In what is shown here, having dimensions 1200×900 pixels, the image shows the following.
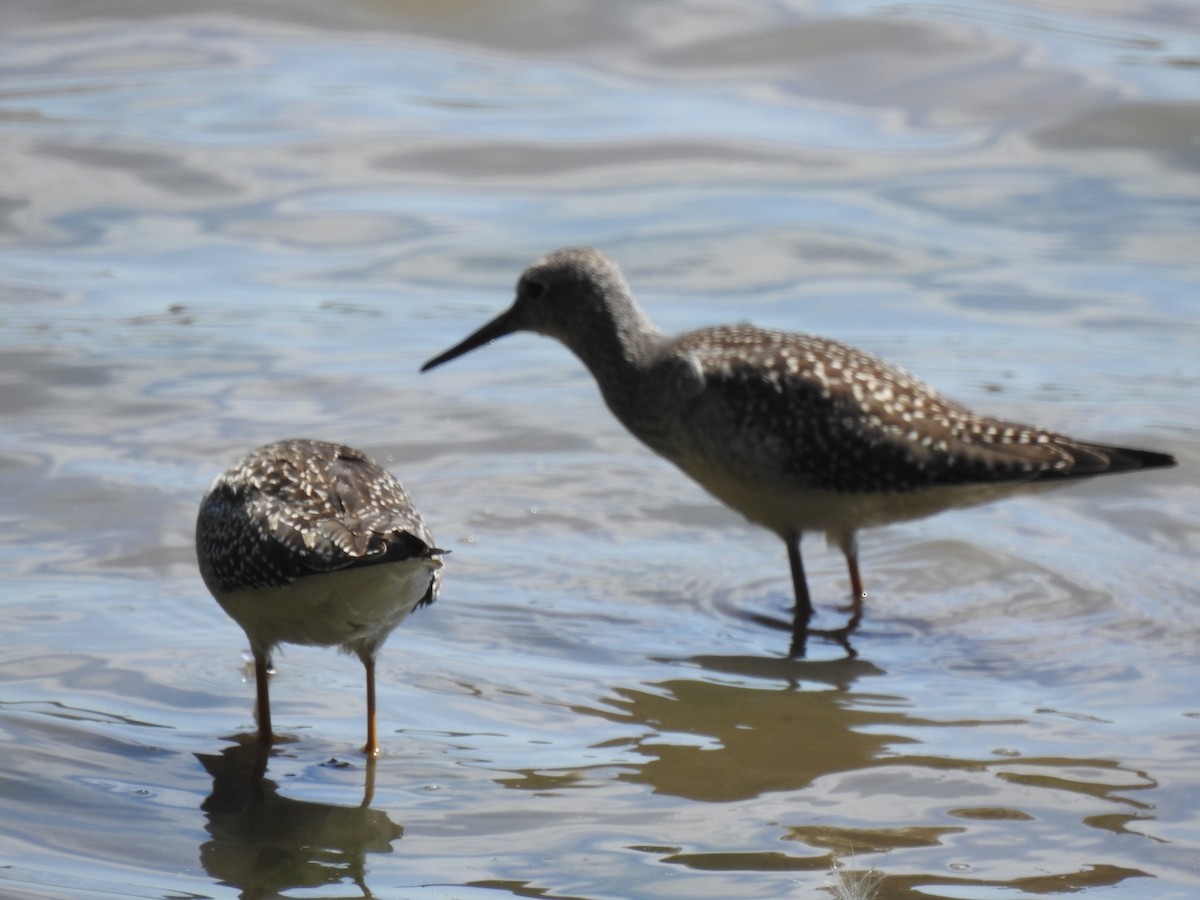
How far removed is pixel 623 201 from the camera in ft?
43.8

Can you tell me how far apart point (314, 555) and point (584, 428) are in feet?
13.7

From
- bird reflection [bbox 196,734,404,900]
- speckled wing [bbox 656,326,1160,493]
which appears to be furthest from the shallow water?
speckled wing [bbox 656,326,1160,493]

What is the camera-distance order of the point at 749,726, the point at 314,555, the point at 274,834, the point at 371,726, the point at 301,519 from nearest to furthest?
the point at 274,834 < the point at 314,555 < the point at 301,519 < the point at 371,726 < the point at 749,726

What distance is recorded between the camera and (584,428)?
9.58 m

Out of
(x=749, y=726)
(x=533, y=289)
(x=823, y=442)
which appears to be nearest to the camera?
(x=749, y=726)

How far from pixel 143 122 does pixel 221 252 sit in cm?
265

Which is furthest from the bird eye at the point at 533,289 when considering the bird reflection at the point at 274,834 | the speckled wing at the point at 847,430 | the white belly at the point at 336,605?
the bird reflection at the point at 274,834

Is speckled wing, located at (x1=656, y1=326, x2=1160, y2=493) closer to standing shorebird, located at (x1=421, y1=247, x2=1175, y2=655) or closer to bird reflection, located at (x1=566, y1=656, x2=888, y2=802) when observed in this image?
standing shorebird, located at (x1=421, y1=247, x2=1175, y2=655)

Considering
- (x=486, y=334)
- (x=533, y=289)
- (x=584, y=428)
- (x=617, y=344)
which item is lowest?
(x=584, y=428)

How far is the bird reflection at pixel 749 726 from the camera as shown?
5785 mm

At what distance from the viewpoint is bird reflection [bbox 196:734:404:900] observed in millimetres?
Result: 5004

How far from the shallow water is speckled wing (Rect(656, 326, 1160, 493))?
634 mm

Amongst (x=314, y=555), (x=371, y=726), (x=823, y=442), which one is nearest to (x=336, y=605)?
(x=314, y=555)

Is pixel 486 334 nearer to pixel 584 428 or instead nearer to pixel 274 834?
pixel 584 428
